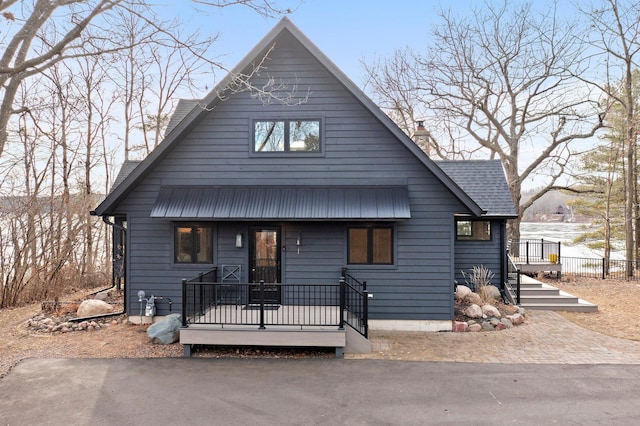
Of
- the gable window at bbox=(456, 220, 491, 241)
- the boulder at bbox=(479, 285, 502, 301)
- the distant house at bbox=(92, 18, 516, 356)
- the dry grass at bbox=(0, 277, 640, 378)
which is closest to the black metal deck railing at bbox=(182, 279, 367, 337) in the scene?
the distant house at bbox=(92, 18, 516, 356)

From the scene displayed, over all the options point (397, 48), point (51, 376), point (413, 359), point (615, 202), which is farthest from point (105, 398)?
point (615, 202)

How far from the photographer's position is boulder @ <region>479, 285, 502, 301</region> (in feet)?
33.2

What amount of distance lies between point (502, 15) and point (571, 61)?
409cm

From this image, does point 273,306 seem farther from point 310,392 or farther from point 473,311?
point 473,311

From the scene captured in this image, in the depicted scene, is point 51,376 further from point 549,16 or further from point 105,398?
point 549,16

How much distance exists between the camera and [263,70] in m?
8.73

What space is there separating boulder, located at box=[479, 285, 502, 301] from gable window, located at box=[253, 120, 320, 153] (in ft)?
19.2

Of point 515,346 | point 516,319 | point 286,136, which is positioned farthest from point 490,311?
point 286,136

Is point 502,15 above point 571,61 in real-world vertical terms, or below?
above

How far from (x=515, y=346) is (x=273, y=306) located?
5.03 meters

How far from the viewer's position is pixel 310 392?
5512 mm

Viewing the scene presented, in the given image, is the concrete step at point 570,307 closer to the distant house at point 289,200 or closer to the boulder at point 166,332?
the distant house at point 289,200

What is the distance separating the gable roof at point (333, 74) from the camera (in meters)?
8.16

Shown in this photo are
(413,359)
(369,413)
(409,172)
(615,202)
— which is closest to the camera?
(369,413)
